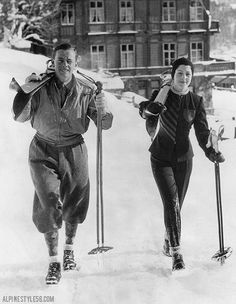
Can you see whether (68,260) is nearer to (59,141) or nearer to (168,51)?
(59,141)

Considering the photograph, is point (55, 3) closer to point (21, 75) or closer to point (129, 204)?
point (21, 75)

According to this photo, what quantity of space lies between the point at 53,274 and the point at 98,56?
86.7ft

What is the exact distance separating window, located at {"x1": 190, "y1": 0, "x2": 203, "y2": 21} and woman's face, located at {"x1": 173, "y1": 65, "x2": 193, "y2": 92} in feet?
90.9

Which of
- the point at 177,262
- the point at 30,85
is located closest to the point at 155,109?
the point at 30,85

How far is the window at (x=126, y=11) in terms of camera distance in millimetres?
30016

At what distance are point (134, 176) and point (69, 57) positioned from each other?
394cm

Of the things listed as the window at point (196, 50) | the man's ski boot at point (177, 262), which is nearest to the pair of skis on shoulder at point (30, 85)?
the man's ski boot at point (177, 262)

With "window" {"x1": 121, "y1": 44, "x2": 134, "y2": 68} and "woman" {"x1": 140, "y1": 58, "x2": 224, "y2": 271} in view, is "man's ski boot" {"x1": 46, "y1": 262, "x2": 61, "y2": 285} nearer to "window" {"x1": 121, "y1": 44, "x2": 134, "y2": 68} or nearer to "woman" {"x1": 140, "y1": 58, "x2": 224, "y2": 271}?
"woman" {"x1": 140, "y1": 58, "x2": 224, "y2": 271}

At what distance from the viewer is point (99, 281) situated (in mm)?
4379

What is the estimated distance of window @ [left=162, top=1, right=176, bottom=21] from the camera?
3077 cm

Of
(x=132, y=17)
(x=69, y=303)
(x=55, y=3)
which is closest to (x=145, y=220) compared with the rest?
(x=69, y=303)

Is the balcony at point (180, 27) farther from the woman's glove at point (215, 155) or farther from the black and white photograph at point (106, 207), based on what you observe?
the woman's glove at point (215, 155)

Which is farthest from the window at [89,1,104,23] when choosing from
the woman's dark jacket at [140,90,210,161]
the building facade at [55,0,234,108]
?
the woman's dark jacket at [140,90,210,161]

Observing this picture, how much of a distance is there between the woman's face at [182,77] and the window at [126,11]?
26.2 meters
